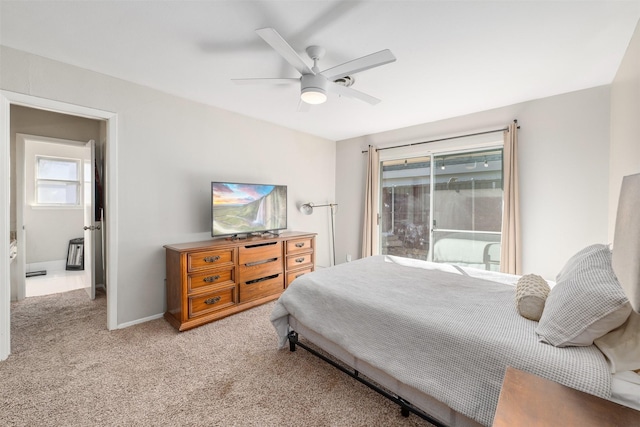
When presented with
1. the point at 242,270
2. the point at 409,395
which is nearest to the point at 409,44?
the point at 409,395

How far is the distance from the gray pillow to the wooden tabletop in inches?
19.1

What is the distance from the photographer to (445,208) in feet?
12.6

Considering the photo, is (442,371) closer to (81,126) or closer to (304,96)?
(304,96)

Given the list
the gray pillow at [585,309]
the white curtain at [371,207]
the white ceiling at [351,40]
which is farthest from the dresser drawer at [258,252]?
the gray pillow at [585,309]

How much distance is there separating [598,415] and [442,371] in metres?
0.69

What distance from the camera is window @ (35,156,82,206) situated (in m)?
4.71

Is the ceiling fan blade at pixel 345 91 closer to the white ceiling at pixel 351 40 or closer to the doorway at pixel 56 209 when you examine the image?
the white ceiling at pixel 351 40

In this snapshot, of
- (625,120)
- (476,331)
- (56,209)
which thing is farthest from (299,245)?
(56,209)

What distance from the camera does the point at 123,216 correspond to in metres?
2.64

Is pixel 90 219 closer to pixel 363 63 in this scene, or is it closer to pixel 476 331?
pixel 363 63

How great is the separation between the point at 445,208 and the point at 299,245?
86.7 inches

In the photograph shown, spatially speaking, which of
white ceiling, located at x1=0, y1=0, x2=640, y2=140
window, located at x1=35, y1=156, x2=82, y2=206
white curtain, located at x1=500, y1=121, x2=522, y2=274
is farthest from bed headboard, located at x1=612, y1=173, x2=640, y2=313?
window, located at x1=35, y1=156, x2=82, y2=206

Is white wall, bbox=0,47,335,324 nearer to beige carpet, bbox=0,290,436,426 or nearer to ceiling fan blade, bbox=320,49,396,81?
beige carpet, bbox=0,290,436,426

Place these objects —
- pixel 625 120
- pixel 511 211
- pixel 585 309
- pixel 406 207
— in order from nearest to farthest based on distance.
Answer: pixel 585 309 < pixel 625 120 < pixel 511 211 < pixel 406 207
